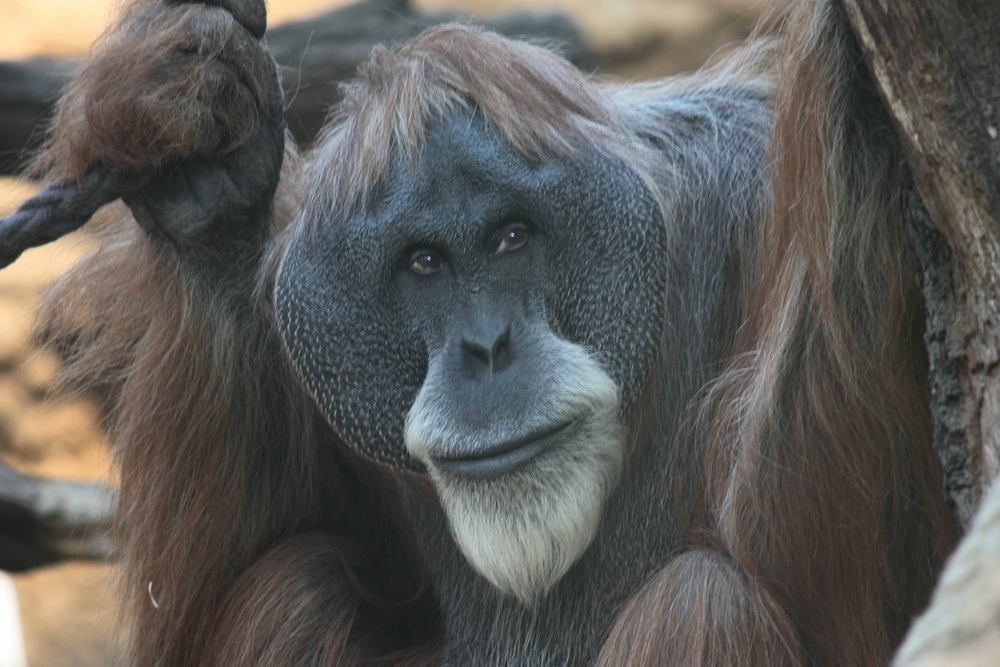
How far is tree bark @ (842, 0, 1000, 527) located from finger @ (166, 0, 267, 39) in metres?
1.26

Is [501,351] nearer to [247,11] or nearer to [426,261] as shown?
[426,261]

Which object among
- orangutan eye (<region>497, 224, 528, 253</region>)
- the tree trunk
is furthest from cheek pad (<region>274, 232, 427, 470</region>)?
the tree trunk

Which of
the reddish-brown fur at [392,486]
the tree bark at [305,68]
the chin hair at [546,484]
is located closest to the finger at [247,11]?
the reddish-brown fur at [392,486]

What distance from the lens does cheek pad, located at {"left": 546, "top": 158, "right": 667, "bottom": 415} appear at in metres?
2.23

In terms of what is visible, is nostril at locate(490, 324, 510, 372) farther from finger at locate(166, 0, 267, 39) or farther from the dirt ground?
the dirt ground

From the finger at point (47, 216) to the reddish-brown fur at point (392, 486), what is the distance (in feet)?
0.43

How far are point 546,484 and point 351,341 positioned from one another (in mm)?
488

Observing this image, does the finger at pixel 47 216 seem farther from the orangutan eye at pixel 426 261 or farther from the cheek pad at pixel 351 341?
the orangutan eye at pixel 426 261

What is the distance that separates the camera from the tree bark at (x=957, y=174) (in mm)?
1642

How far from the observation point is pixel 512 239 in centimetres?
224

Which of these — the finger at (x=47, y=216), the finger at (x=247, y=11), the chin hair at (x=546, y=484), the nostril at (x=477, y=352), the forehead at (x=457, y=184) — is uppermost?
the finger at (x=247, y=11)

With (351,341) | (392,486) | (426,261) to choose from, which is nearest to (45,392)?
(392,486)

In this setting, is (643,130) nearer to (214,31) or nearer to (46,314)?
(214,31)

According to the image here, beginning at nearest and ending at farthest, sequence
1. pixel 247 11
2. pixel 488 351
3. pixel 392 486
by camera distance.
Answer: pixel 488 351 → pixel 247 11 → pixel 392 486
